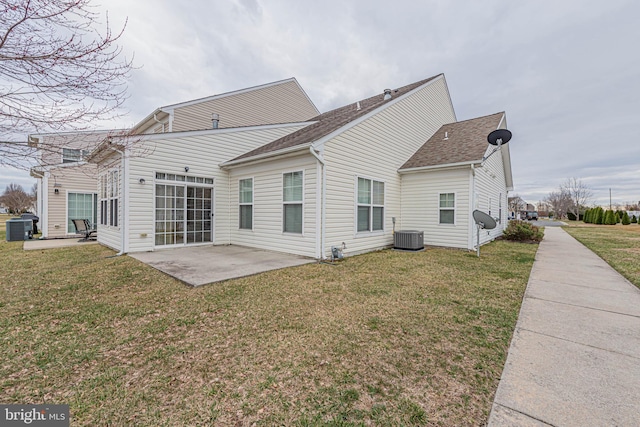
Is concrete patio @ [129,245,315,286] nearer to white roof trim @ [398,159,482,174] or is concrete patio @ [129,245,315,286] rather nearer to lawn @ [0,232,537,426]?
lawn @ [0,232,537,426]

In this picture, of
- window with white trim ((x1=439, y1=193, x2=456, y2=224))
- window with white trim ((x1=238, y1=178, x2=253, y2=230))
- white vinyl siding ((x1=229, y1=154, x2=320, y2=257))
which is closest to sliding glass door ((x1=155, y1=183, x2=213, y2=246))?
white vinyl siding ((x1=229, y1=154, x2=320, y2=257))

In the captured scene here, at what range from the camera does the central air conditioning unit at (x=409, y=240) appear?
888 cm

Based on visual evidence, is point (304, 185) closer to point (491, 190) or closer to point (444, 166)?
point (444, 166)

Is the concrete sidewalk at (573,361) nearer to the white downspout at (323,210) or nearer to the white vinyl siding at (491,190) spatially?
the white downspout at (323,210)

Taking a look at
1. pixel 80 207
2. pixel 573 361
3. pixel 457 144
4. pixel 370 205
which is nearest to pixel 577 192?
pixel 457 144

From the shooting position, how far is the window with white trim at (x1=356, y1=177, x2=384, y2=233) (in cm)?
847

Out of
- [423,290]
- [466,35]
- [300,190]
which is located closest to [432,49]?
[466,35]

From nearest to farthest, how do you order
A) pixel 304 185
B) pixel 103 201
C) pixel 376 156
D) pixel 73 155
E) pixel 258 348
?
pixel 73 155 < pixel 258 348 < pixel 304 185 < pixel 376 156 < pixel 103 201

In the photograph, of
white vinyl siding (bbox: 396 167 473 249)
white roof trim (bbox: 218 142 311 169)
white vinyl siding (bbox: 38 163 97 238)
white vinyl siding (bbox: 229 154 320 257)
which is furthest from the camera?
white vinyl siding (bbox: 38 163 97 238)

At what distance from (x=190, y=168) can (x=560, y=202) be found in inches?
2432

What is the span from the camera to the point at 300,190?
7.62 metres

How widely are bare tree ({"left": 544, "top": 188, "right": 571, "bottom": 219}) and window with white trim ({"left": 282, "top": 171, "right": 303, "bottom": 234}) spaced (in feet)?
191

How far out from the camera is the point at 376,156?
9.01m

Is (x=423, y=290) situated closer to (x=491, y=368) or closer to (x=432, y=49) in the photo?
(x=491, y=368)
